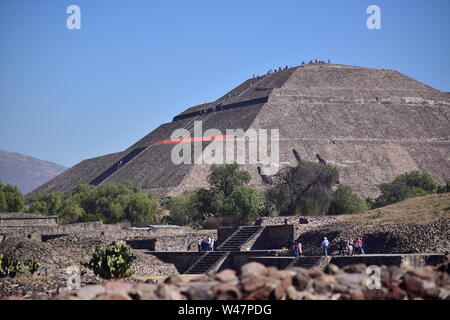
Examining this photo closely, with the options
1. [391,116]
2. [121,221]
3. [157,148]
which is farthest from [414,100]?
[121,221]

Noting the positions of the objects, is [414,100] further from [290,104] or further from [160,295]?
[160,295]

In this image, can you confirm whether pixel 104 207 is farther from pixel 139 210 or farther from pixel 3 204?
pixel 3 204

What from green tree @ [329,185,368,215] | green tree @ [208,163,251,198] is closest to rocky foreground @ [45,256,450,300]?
green tree @ [329,185,368,215]

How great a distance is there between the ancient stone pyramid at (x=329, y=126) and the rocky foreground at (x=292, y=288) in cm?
6093

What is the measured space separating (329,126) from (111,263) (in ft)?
217

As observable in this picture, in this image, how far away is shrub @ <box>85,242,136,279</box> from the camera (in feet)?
96.3

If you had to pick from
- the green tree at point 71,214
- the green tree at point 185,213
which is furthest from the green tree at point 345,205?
the green tree at point 71,214

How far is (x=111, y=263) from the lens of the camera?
29.4 metres

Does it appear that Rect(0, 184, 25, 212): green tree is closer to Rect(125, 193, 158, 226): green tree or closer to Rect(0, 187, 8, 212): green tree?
Rect(0, 187, 8, 212): green tree

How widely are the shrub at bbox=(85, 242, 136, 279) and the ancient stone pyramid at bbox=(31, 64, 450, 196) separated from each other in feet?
151

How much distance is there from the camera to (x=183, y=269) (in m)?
36.1


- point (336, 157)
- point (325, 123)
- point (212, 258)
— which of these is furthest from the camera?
point (325, 123)

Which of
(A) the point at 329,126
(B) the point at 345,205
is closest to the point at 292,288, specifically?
(B) the point at 345,205
